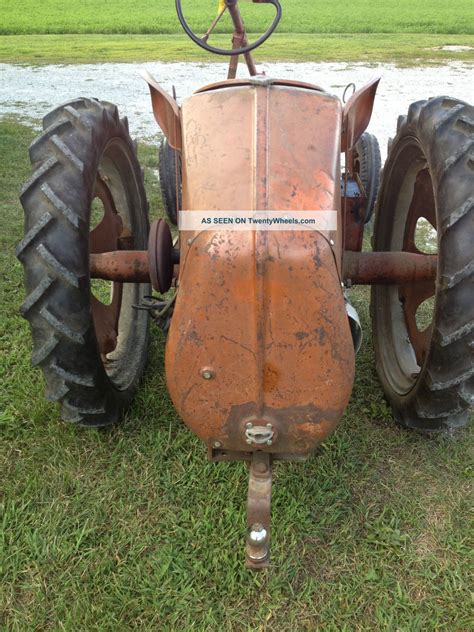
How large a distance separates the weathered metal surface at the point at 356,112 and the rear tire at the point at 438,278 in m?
0.33

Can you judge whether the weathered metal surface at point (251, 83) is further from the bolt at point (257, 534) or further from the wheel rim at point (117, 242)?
the bolt at point (257, 534)

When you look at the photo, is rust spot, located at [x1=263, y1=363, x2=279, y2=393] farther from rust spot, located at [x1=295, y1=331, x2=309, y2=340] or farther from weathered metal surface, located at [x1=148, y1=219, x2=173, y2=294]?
weathered metal surface, located at [x1=148, y1=219, x2=173, y2=294]

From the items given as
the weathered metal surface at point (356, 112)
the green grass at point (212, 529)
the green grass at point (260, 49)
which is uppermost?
the weathered metal surface at point (356, 112)

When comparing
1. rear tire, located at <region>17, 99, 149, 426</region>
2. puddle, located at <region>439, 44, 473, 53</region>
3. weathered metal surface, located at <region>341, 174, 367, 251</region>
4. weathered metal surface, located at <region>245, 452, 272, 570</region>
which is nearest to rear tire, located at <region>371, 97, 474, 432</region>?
weathered metal surface, located at <region>341, 174, 367, 251</region>

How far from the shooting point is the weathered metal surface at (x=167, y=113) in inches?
73.0

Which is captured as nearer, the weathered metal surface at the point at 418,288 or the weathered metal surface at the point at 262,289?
the weathered metal surface at the point at 262,289

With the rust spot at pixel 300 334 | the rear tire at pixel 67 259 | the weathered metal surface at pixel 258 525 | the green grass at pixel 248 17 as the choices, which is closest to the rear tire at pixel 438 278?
the rust spot at pixel 300 334

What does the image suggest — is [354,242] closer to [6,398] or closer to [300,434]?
[300,434]

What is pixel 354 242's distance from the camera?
9.35 feet

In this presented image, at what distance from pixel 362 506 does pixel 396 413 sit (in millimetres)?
485

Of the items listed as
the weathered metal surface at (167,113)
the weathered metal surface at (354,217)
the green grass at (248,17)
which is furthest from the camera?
the green grass at (248,17)

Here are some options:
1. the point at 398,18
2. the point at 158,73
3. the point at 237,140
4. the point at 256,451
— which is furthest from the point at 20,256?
the point at 398,18

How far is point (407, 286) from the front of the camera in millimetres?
2877

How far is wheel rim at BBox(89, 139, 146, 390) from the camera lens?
2.74m
